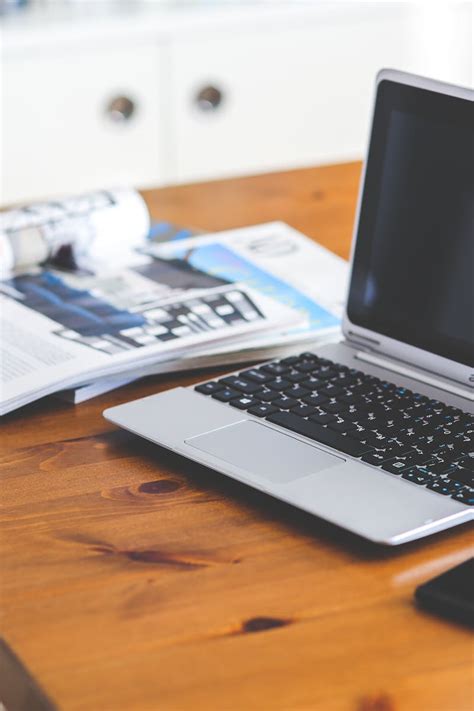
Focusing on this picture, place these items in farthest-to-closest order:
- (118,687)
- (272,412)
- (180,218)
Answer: (180,218), (272,412), (118,687)

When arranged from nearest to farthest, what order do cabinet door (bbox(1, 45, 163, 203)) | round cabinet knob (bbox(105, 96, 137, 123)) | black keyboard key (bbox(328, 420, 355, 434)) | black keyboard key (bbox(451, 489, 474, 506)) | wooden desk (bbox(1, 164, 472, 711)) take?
wooden desk (bbox(1, 164, 472, 711))
black keyboard key (bbox(451, 489, 474, 506))
black keyboard key (bbox(328, 420, 355, 434))
cabinet door (bbox(1, 45, 163, 203))
round cabinet knob (bbox(105, 96, 137, 123))

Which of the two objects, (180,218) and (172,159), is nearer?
(180,218)

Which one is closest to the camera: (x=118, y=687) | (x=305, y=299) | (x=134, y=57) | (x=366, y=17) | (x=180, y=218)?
(x=118, y=687)

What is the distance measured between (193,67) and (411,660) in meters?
2.33

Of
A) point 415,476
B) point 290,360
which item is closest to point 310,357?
point 290,360

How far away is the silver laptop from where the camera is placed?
2.37 ft

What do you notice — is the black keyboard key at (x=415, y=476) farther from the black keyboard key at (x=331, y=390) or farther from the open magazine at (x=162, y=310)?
the open magazine at (x=162, y=310)

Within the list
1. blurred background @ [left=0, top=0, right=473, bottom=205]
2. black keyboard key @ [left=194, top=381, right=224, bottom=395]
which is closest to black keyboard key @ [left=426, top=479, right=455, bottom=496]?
black keyboard key @ [left=194, top=381, right=224, bottom=395]

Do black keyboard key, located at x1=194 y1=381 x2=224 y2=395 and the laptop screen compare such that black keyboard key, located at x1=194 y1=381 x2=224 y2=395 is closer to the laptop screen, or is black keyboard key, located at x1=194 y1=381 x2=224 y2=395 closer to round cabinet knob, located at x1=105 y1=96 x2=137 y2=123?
the laptop screen

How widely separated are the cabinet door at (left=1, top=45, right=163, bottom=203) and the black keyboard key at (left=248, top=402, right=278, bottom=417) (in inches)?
74.3

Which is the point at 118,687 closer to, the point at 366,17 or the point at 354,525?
the point at 354,525

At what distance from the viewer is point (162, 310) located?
40.2 inches

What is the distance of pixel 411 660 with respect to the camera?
1.89 ft

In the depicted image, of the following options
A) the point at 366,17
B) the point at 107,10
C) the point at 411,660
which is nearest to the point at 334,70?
the point at 366,17
